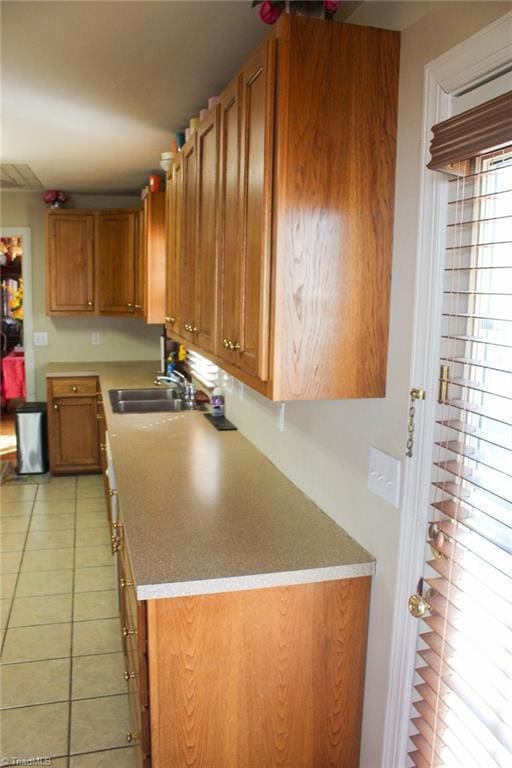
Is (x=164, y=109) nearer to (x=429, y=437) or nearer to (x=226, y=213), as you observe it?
(x=226, y=213)

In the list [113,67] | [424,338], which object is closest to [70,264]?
[113,67]

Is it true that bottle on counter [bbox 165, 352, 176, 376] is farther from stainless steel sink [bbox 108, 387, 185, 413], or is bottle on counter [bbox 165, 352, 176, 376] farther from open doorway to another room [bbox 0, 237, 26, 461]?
open doorway to another room [bbox 0, 237, 26, 461]

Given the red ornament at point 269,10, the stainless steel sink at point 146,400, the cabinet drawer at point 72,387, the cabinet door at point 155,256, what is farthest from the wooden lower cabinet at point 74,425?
the red ornament at point 269,10

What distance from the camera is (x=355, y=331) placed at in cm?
158

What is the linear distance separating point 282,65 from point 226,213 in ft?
1.91

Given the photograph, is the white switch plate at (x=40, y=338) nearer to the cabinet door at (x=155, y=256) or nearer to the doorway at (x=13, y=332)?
the doorway at (x=13, y=332)

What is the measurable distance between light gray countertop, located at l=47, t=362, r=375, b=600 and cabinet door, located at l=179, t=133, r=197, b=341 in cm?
54

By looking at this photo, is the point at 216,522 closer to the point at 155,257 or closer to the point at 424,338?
the point at 424,338

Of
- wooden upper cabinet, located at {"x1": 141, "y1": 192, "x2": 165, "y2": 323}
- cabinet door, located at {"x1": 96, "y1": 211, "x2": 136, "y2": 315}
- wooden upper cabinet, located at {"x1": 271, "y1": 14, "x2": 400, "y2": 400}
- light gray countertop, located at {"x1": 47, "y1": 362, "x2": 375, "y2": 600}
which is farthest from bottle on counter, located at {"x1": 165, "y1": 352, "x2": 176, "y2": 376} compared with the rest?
wooden upper cabinet, located at {"x1": 271, "y1": 14, "x2": 400, "y2": 400}

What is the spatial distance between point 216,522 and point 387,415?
0.67 m

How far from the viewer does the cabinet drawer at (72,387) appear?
5.06m

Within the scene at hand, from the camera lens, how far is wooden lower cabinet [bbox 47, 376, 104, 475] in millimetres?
5074

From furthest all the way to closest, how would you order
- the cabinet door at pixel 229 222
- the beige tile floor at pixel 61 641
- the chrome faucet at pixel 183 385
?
the chrome faucet at pixel 183 385 → the beige tile floor at pixel 61 641 → the cabinet door at pixel 229 222

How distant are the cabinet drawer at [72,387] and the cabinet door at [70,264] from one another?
59 cm
